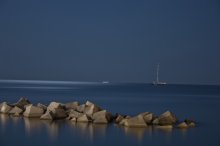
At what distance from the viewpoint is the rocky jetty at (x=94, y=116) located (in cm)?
2510

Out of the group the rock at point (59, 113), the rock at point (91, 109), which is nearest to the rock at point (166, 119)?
the rock at point (91, 109)

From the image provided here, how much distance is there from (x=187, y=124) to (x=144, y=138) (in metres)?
5.68

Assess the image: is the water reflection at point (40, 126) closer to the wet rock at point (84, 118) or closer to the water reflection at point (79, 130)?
the water reflection at point (79, 130)

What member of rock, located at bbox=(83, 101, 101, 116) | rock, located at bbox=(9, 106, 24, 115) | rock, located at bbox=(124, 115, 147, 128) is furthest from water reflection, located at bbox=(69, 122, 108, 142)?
rock, located at bbox=(9, 106, 24, 115)

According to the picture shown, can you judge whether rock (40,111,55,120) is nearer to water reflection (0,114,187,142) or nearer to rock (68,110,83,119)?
water reflection (0,114,187,142)

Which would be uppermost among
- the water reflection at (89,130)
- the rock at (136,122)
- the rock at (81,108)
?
the rock at (81,108)

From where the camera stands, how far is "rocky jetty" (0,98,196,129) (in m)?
25.1

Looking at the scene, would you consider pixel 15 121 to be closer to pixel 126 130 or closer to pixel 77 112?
pixel 77 112

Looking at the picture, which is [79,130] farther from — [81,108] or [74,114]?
[81,108]

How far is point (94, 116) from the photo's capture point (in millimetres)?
26672

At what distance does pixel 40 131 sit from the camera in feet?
75.1

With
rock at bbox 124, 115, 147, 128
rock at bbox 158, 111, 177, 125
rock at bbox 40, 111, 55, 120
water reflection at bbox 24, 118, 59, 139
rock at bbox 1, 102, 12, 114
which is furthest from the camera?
rock at bbox 1, 102, 12, 114

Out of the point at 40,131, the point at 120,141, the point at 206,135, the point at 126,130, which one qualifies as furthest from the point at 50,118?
the point at 206,135

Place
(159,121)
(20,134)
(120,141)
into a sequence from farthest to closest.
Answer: (159,121), (20,134), (120,141)
